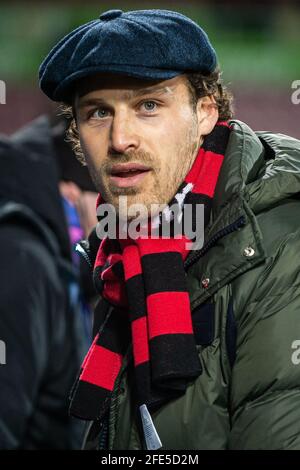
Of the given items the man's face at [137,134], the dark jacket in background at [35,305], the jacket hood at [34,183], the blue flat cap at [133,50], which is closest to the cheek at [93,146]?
the man's face at [137,134]

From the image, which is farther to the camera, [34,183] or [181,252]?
[34,183]

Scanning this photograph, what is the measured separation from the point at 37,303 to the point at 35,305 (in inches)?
0.4

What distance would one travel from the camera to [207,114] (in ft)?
6.06

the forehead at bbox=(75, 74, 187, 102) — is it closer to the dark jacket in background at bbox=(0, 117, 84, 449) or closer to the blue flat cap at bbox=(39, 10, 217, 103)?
the blue flat cap at bbox=(39, 10, 217, 103)

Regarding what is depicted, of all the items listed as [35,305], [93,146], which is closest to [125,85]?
[93,146]

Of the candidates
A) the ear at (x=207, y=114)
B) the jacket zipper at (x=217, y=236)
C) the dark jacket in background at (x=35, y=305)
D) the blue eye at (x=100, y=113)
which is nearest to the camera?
the jacket zipper at (x=217, y=236)

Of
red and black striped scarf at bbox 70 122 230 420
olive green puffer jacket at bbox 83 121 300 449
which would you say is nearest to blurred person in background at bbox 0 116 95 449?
red and black striped scarf at bbox 70 122 230 420

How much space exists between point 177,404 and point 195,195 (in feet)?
1.36

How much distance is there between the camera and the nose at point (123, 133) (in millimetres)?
1649

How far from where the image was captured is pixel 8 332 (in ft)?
8.79

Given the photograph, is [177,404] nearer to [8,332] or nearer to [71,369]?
[8,332]

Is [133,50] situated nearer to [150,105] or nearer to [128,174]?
[150,105]

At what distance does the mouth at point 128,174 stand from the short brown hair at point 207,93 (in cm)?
20

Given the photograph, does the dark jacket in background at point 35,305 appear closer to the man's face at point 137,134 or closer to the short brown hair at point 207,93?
the short brown hair at point 207,93
